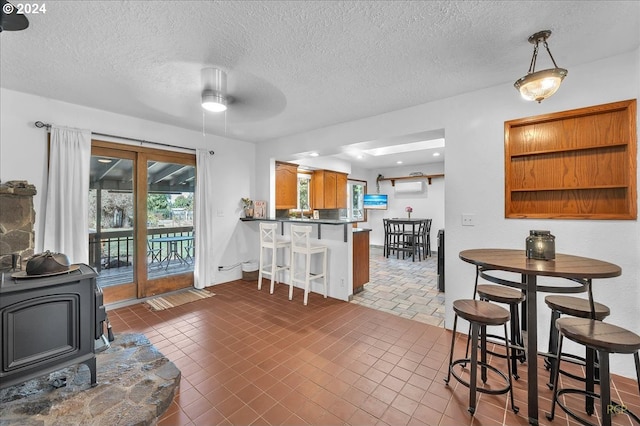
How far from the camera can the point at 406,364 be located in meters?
2.31

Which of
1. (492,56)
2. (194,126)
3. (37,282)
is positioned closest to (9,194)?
(37,282)

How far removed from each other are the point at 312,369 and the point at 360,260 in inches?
85.3

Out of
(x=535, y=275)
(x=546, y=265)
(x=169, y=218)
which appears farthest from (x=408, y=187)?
(x=535, y=275)

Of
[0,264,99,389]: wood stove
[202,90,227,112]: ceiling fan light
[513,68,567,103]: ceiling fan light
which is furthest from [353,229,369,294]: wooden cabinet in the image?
[0,264,99,389]: wood stove

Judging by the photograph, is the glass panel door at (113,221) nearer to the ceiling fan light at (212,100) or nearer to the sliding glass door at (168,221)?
the sliding glass door at (168,221)

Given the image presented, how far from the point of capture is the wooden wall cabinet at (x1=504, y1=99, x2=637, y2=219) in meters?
2.21

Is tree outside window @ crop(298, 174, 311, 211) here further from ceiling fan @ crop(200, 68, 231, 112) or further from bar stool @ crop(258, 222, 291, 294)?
ceiling fan @ crop(200, 68, 231, 112)

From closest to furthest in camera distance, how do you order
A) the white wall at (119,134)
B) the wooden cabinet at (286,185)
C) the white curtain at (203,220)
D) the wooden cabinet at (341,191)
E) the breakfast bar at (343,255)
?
the white wall at (119,134), the breakfast bar at (343,255), the white curtain at (203,220), the wooden cabinet at (286,185), the wooden cabinet at (341,191)

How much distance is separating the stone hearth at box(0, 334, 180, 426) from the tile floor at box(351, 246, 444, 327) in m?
2.52

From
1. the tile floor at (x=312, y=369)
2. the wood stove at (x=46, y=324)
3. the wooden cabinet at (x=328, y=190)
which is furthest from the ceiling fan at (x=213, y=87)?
the wooden cabinet at (x=328, y=190)

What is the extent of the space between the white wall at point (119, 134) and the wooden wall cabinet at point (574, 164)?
4.10m

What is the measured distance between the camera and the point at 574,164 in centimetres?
245

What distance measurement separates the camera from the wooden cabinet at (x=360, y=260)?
4.07 m

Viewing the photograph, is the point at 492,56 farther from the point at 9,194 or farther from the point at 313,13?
the point at 9,194
